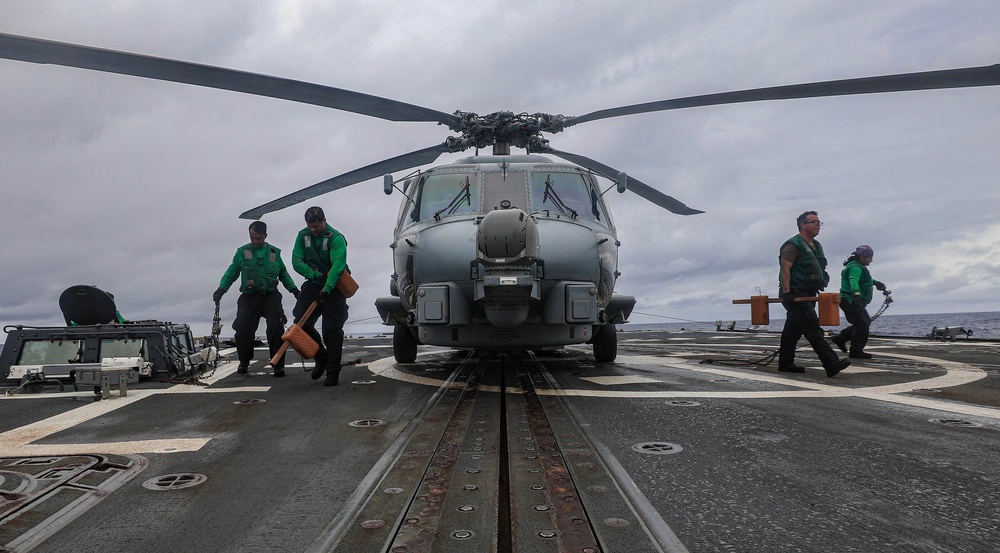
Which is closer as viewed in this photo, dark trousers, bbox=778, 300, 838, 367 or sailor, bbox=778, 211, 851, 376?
dark trousers, bbox=778, 300, 838, 367

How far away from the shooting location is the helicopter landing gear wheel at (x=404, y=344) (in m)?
8.32

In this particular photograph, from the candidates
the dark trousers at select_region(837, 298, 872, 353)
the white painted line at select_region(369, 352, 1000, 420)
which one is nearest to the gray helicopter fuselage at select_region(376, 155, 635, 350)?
the white painted line at select_region(369, 352, 1000, 420)

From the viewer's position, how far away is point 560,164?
297 inches

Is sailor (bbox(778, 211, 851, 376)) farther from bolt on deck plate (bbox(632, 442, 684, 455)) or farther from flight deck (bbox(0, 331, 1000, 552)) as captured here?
bolt on deck plate (bbox(632, 442, 684, 455))

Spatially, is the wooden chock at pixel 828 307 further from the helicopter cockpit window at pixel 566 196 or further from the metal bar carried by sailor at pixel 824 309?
the helicopter cockpit window at pixel 566 196

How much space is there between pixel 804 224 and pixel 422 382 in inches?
194

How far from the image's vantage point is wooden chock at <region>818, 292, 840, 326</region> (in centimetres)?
660

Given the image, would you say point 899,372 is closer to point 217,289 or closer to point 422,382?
point 422,382

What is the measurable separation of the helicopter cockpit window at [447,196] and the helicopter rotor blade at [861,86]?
278 centimetres

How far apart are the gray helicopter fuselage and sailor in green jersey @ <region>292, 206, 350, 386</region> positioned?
30.9 inches

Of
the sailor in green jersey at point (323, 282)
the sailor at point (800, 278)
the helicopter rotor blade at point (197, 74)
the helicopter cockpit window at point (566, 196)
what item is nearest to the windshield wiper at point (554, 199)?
the helicopter cockpit window at point (566, 196)

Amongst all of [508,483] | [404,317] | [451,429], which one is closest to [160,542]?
[508,483]

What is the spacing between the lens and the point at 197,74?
5.64 metres

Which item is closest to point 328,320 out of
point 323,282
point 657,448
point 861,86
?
point 323,282
